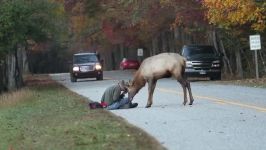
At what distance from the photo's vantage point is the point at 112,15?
2156 inches

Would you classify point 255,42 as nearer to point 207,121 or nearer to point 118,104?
point 118,104

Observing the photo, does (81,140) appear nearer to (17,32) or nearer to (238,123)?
(238,123)

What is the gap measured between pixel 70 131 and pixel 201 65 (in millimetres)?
24625

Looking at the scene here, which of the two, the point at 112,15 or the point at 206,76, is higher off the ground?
the point at 112,15

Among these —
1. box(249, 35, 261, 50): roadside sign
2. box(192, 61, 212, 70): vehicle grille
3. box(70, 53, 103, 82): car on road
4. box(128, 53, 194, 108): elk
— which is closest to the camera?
box(128, 53, 194, 108): elk

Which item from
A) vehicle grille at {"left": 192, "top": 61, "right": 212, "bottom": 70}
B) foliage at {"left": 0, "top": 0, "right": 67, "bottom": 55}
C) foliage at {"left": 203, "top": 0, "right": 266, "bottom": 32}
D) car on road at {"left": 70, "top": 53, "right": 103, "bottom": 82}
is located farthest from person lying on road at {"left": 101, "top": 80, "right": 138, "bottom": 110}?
car on road at {"left": 70, "top": 53, "right": 103, "bottom": 82}

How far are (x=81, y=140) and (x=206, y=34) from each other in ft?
123

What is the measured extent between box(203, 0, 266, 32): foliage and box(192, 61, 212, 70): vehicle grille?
386 centimetres

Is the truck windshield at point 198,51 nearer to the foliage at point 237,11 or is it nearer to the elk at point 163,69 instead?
the foliage at point 237,11

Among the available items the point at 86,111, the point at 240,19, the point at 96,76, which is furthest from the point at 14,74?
the point at 86,111

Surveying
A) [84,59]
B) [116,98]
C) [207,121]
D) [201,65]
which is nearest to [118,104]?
[116,98]

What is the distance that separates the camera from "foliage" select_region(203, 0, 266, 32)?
3272cm

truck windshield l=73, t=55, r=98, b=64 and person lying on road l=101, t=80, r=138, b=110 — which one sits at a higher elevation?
truck windshield l=73, t=55, r=98, b=64

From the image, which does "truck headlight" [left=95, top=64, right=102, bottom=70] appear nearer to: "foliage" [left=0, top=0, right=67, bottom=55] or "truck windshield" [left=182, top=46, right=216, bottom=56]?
"foliage" [left=0, top=0, right=67, bottom=55]
